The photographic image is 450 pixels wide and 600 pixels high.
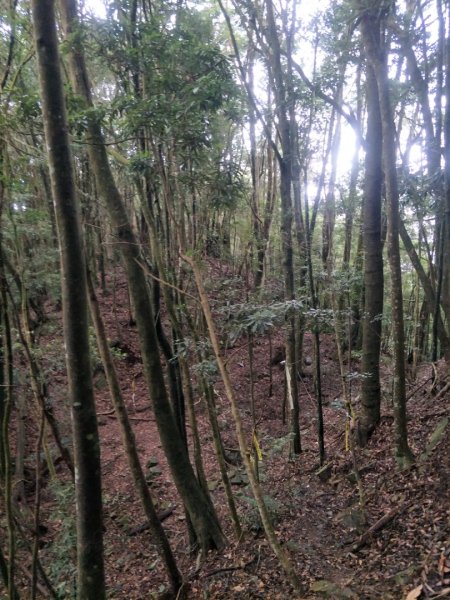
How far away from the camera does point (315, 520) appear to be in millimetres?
6152

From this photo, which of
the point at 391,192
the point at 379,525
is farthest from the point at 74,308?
the point at 379,525

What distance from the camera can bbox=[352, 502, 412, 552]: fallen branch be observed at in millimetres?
5047

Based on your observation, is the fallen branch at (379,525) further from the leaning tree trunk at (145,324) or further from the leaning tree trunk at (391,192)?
the leaning tree trunk at (145,324)

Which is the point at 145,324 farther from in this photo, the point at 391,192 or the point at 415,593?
the point at 415,593

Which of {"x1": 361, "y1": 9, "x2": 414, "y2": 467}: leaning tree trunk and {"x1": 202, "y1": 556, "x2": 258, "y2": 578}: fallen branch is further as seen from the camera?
{"x1": 202, "y1": 556, "x2": 258, "y2": 578}: fallen branch

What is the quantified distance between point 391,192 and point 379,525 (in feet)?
13.9

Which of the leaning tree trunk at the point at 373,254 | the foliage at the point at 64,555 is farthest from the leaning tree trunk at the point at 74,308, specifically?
the leaning tree trunk at the point at 373,254

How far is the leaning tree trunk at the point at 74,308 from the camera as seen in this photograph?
2.96 metres

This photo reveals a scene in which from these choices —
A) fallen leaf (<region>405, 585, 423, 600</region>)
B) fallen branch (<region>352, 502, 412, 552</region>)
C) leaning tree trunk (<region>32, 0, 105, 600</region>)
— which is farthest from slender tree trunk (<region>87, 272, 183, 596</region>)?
fallen leaf (<region>405, 585, 423, 600</region>)

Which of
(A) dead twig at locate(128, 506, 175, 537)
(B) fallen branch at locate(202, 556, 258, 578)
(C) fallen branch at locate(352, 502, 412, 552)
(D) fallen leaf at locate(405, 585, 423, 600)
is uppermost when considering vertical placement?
(D) fallen leaf at locate(405, 585, 423, 600)

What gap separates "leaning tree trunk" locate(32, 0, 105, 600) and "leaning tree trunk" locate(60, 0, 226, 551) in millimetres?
1495

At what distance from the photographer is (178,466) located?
224 inches

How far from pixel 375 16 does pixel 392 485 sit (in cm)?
649

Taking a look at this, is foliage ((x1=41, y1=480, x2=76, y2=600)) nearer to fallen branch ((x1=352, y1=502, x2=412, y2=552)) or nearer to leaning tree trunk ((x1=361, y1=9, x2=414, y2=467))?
fallen branch ((x1=352, y1=502, x2=412, y2=552))
